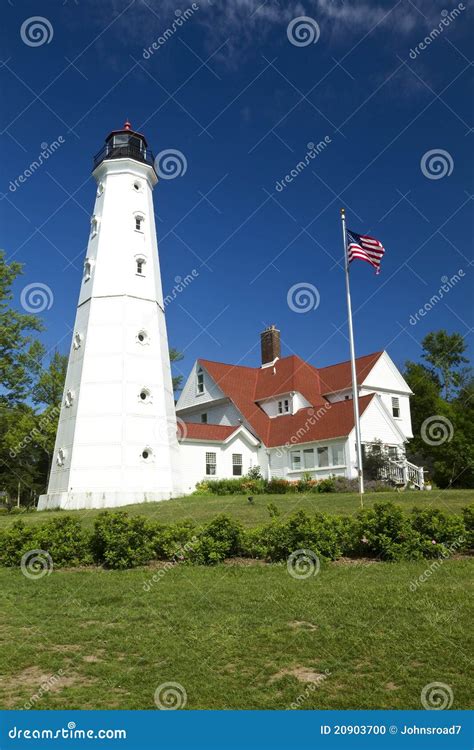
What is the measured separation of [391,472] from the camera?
100 ft

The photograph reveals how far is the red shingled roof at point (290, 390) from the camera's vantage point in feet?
107

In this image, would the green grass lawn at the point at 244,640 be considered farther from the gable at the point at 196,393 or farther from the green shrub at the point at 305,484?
the gable at the point at 196,393

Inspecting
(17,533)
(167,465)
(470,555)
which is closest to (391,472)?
(167,465)

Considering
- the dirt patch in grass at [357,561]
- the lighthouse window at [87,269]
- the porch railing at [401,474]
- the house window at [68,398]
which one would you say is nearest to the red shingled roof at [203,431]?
the house window at [68,398]

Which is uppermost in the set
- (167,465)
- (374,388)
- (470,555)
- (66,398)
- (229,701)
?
(374,388)

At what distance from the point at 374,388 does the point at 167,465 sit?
15465 millimetres

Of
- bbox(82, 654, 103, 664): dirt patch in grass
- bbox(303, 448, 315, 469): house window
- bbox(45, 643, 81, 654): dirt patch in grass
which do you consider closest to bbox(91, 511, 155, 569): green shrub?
bbox(45, 643, 81, 654): dirt patch in grass

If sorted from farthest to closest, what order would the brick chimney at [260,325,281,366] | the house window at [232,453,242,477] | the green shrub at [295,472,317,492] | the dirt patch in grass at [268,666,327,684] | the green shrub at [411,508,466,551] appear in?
the brick chimney at [260,325,281,366]
the house window at [232,453,242,477]
the green shrub at [295,472,317,492]
the green shrub at [411,508,466,551]
the dirt patch in grass at [268,666,327,684]

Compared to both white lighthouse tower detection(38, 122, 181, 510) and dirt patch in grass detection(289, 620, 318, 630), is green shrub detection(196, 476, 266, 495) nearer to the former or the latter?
white lighthouse tower detection(38, 122, 181, 510)

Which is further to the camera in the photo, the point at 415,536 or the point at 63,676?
the point at 415,536

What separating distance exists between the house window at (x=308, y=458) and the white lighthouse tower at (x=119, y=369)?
749 centimetres

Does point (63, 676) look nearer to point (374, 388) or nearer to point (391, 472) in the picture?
point (391, 472)

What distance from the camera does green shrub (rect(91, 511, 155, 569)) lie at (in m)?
12.0

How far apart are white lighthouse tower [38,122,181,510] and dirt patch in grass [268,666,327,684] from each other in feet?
67.6
